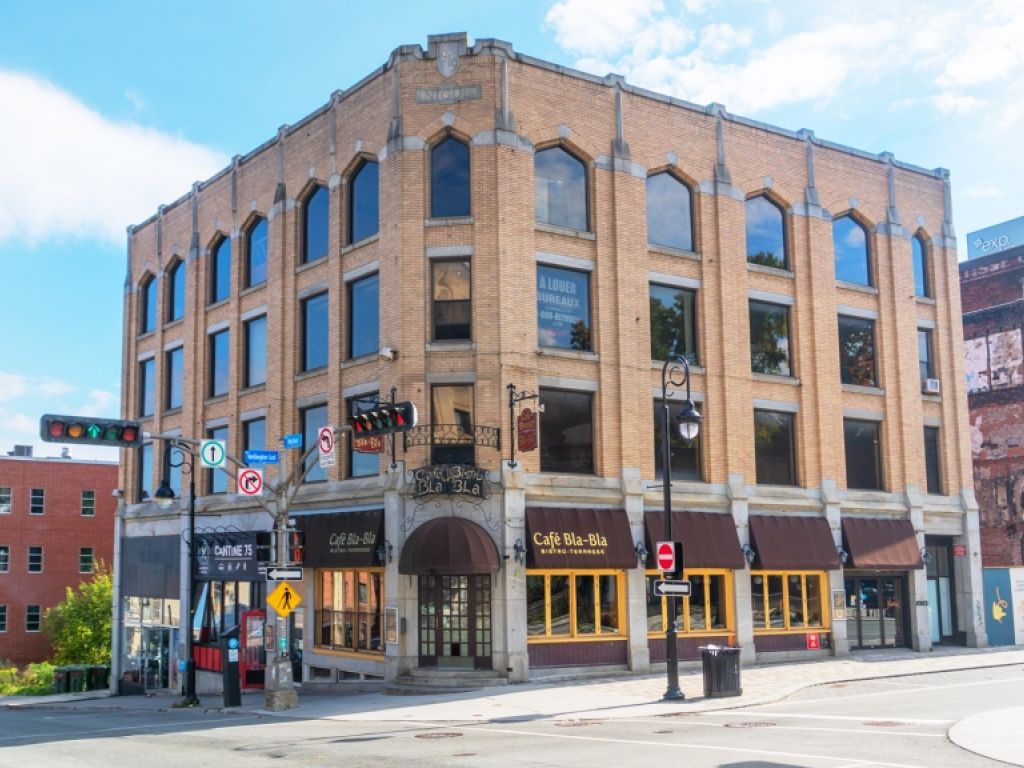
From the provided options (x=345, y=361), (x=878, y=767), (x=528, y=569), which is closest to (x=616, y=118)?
Result: (x=345, y=361)

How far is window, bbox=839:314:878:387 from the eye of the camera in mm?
36312

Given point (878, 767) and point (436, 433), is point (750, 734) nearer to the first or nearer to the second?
point (878, 767)

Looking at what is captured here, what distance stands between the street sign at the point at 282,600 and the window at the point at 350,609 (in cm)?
521

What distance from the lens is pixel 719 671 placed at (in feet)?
78.4

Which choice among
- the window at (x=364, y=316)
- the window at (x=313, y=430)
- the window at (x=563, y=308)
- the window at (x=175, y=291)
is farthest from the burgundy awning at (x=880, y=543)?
the window at (x=175, y=291)

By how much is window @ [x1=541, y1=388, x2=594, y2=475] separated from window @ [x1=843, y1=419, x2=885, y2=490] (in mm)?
10053

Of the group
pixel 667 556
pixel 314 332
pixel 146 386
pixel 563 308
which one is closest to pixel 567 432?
pixel 563 308

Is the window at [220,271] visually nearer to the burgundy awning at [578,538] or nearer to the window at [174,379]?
the window at [174,379]

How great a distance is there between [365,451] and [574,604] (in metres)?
6.76

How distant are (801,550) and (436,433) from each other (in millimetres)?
11822

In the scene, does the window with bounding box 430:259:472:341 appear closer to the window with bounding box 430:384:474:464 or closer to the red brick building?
the window with bounding box 430:384:474:464

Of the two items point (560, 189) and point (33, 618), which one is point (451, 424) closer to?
point (560, 189)

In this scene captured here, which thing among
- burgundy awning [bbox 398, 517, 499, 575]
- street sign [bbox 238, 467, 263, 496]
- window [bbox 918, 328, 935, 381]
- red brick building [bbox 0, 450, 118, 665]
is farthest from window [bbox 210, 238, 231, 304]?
red brick building [bbox 0, 450, 118, 665]

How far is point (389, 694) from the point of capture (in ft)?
89.3
